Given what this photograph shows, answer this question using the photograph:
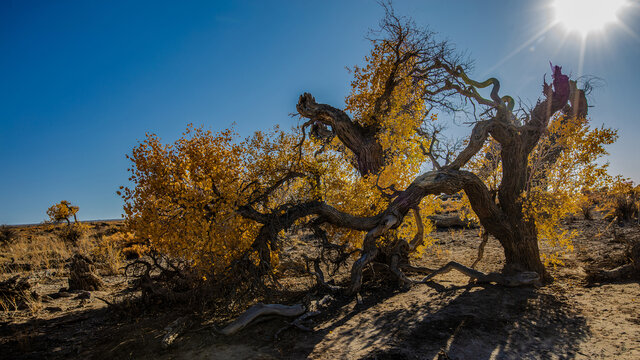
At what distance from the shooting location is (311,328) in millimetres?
5051

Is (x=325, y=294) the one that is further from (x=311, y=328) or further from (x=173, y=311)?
(x=173, y=311)

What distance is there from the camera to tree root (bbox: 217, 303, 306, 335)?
15.6 ft

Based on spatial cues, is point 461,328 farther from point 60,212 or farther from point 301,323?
point 60,212

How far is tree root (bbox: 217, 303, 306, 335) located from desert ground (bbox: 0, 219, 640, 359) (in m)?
0.12

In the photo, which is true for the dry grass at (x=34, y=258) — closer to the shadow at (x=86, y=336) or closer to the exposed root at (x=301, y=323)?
the shadow at (x=86, y=336)

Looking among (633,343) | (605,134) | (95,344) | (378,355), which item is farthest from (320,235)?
(605,134)

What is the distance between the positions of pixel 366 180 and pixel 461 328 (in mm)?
4760

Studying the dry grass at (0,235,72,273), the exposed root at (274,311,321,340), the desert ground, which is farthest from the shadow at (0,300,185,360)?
the dry grass at (0,235,72,273)

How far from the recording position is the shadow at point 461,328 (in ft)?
13.1

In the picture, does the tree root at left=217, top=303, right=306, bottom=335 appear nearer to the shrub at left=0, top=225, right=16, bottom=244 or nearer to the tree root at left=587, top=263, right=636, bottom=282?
the tree root at left=587, top=263, right=636, bottom=282

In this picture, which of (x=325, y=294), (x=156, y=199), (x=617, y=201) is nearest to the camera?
(x=156, y=199)

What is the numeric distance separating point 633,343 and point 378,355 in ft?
11.9

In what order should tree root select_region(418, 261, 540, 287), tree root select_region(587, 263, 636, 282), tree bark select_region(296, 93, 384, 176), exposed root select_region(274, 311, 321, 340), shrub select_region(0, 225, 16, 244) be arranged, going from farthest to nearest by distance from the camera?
shrub select_region(0, 225, 16, 244) < tree bark select_region(296, 93, 384, 176) < tree root select_region(587, 263, 636, 282) < tree root select_region(418, 261, 540, 287) < exposed root select_region(274, 311, 321, 340)

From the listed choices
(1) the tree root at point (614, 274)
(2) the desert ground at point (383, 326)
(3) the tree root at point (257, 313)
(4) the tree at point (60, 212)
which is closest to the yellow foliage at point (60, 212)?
(4) the tree at point (60, 212)
